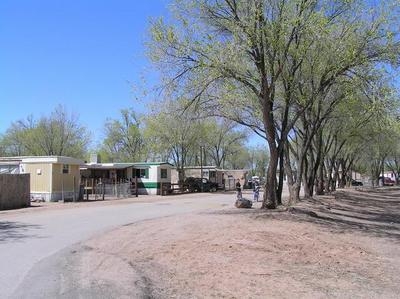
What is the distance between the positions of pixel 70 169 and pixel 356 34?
2361 centimetres

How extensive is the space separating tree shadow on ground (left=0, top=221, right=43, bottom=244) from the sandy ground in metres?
2.25

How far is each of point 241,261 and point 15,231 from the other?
8.19m

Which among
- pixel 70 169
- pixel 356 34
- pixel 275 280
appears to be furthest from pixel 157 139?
pixel 275 280

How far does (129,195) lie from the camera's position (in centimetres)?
4412

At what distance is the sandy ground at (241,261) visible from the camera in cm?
955

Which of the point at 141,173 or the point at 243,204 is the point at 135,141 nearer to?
the point at 141,173

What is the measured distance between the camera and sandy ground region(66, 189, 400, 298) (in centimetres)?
955

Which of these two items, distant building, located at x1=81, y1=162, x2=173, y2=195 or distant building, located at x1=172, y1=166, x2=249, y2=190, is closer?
distant building, located at x1=81, y1=162, x2=173, y2=195

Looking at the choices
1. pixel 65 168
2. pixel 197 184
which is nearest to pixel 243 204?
pixel 65 168

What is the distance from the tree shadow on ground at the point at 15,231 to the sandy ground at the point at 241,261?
225 cm

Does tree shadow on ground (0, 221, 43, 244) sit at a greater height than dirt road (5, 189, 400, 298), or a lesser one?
greater

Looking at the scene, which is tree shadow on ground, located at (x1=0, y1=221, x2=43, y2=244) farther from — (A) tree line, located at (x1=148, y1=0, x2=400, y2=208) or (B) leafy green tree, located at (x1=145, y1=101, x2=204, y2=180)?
(B) leafy green tree, located at (x1=145, y1=101, x2=204, y2=180)

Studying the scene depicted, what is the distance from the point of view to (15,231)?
56.4 feet

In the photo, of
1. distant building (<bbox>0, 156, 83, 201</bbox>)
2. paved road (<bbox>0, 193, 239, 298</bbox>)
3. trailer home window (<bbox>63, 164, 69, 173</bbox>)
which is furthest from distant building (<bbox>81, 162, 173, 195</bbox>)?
paved road (<bbox>0, 193, 239, 298</bbox>)
